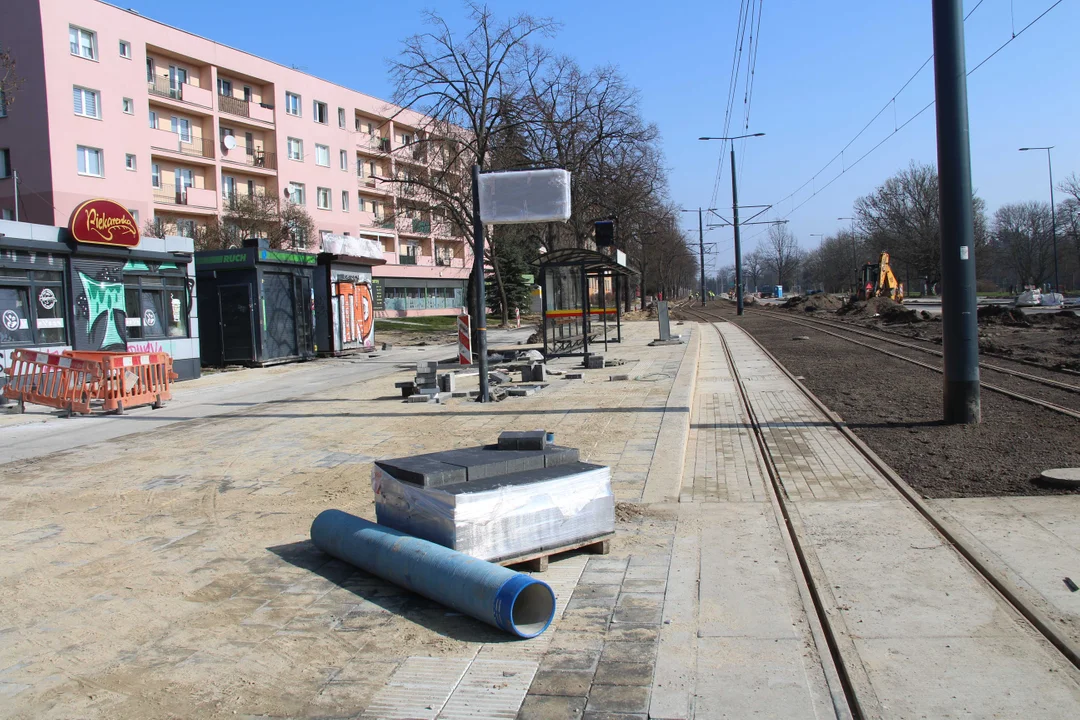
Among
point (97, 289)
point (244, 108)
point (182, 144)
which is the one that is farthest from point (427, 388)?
point (244, 108)

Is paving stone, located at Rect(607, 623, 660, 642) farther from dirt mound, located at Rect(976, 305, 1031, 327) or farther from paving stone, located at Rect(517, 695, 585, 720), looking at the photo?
dirt mound, located at Rect(976, 305, 1031, 327)

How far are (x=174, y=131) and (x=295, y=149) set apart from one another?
9.39 m

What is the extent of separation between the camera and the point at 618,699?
12.0ft

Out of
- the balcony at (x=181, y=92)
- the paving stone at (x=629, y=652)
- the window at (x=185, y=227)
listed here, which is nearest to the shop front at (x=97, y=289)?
the paving stone at (x=629, y=652)

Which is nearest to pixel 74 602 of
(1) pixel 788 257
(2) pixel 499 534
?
(2) pixel 499 534

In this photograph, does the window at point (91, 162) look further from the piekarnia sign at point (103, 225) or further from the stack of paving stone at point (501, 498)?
the stack of paving stone at point (501, 498)

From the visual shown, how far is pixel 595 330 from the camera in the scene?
95.0 feet

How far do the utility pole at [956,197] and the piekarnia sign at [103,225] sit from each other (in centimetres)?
1485

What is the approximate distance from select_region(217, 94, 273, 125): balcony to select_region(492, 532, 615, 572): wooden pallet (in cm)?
4525

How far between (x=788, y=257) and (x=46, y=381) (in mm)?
143763

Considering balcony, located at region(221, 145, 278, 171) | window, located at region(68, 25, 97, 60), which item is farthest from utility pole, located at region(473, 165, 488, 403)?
balcony, located at region(221, 145, 278, 171)

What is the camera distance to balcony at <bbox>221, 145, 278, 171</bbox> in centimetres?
4588

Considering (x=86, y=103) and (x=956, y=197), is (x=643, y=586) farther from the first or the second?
(x=86, y=103)

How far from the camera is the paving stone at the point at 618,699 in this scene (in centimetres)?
357
